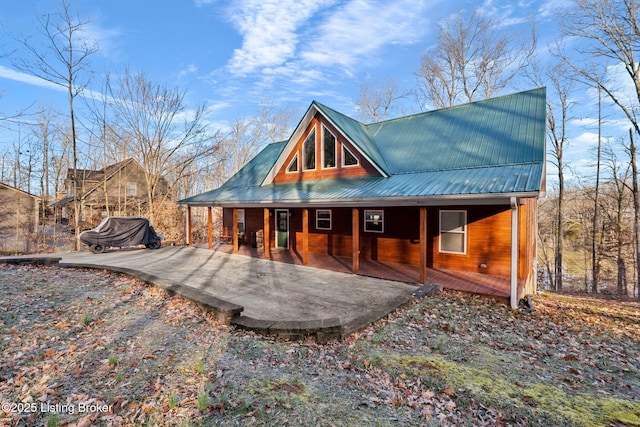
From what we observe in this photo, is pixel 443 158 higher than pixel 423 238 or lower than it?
higher

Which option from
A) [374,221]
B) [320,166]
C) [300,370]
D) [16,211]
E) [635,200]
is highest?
[320,166]

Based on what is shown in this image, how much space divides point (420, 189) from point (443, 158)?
2.69 m

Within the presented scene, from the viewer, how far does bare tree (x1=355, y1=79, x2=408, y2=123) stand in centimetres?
2720

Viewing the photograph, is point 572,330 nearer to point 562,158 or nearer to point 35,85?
point 562,158

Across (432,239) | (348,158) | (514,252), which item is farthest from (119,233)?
(514,252)

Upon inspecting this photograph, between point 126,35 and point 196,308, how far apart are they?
1539cm

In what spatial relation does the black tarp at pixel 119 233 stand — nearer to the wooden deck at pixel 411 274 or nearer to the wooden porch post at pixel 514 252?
the wooden deck at pixel 411 274

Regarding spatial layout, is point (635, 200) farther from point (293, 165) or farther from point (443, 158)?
point (293, 165)

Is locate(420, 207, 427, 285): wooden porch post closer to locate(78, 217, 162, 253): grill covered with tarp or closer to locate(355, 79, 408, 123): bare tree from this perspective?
locate(78, 217, 162, 253): grill covered with tarp

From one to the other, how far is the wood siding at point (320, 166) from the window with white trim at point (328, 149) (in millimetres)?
137

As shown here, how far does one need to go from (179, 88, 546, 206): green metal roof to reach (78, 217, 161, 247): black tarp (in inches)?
116

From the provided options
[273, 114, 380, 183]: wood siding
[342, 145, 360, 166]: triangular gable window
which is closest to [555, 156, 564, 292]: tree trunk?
[273, 114, 380, 183]: wood siding

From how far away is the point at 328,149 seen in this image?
12398mm

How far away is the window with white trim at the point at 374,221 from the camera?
1127cm
